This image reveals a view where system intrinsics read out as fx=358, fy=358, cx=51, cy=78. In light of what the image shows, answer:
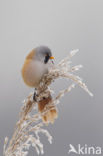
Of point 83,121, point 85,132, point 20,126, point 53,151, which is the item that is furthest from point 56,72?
point 83,121

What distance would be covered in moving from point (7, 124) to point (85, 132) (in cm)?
268

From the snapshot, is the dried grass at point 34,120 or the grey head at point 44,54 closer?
the dried grass at point 34,120

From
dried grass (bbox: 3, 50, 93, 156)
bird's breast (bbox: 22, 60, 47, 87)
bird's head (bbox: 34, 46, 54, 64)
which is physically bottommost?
dried grass (bbox: 3, 50, 93, 156)

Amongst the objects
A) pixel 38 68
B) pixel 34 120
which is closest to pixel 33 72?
pixel 38 68

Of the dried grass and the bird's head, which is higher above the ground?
the bird's head

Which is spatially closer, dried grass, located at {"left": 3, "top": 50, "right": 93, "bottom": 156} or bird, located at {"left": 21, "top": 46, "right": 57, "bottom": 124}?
dried grass, located at {"left": 3, "top": 50, "right": 93, "bottom": 156}

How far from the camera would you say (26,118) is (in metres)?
1.09

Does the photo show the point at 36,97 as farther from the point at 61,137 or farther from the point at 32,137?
the point at 61,137

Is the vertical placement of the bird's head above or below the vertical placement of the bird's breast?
above

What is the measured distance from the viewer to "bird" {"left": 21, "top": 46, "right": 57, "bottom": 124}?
1.21 metres

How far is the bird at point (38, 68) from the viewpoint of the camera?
3.96 feet

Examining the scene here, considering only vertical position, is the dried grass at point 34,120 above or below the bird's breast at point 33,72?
below

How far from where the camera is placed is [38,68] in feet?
3.97

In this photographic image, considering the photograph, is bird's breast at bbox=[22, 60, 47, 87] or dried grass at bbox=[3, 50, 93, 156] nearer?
dried grass at bbox=[3, 50, 93, 156]
